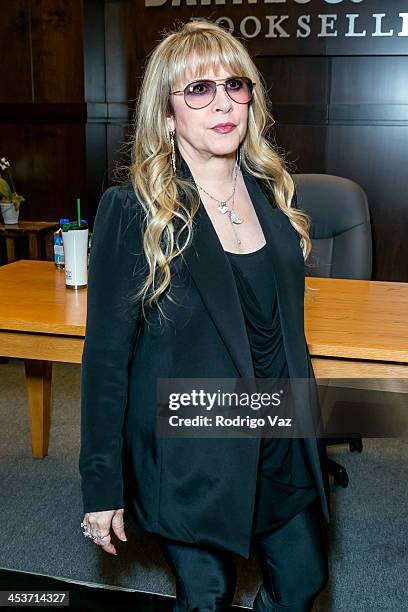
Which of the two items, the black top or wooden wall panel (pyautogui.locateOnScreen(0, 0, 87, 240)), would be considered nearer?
the black top

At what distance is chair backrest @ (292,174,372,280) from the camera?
2.40m

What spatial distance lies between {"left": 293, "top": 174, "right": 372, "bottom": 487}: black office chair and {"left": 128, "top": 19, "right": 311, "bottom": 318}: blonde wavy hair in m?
1.16

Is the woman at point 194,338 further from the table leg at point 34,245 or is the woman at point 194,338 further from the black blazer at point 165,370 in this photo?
the table leg at point 34,245

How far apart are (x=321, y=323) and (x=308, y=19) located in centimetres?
258

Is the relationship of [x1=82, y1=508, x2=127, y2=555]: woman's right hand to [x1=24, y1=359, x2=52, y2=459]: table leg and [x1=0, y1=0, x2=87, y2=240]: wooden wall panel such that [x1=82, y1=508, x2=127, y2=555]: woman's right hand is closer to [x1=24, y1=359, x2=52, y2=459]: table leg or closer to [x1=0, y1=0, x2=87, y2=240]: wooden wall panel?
[x1=24, y1=359, x2=52, y2=459]: table leg

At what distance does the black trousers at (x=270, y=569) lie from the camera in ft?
3.93

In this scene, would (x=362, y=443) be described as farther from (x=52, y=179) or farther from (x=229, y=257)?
(x=52, y=179)

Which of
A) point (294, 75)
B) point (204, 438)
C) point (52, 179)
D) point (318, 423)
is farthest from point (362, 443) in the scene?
point (52, 179)

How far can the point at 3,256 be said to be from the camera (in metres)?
4.01

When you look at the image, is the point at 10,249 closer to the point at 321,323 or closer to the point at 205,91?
the point at 321,323

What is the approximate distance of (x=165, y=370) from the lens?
1.18 m

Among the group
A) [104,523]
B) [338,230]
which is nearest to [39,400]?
[338,230]

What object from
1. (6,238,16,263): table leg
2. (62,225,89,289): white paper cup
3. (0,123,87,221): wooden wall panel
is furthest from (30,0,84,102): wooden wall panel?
(62,225,89,289): white paper cup

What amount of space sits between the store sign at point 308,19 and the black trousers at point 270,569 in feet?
10.1
